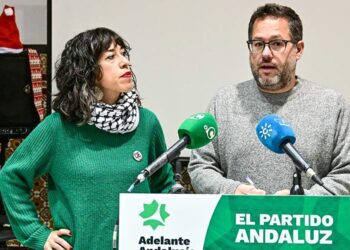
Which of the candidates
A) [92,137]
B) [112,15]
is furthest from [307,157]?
[112,15]

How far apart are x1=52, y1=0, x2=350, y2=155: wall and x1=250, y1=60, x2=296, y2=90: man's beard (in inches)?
68.2

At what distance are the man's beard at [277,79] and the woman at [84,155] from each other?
17.1 inches

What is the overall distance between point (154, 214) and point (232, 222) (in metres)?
0.17

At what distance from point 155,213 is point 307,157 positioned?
2.86ft

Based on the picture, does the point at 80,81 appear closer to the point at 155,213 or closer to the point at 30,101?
the point at 155,213

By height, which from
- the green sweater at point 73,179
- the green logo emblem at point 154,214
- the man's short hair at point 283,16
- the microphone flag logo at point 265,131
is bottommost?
the green sweater at point 73,179

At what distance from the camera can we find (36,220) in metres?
2.03

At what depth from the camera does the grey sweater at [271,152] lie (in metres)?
2.18

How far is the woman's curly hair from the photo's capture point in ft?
6.75

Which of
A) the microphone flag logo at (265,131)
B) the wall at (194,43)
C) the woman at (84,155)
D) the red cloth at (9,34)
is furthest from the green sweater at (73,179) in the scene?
the red cloth at (9,34)

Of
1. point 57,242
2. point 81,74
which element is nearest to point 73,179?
point 57,242

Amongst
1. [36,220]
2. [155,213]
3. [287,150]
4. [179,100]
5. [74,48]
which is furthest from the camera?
[179,100]

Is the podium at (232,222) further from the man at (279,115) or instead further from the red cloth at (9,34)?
the red cloth at (9,34)

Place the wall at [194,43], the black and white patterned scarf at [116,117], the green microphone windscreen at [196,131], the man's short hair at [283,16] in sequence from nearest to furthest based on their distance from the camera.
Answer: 1. the green microphone windscreen at [196,131]
2. the black and white patterned scarf at [116,117]
3. the man's short hair at [283,16]
4. the wall at [194,43]
